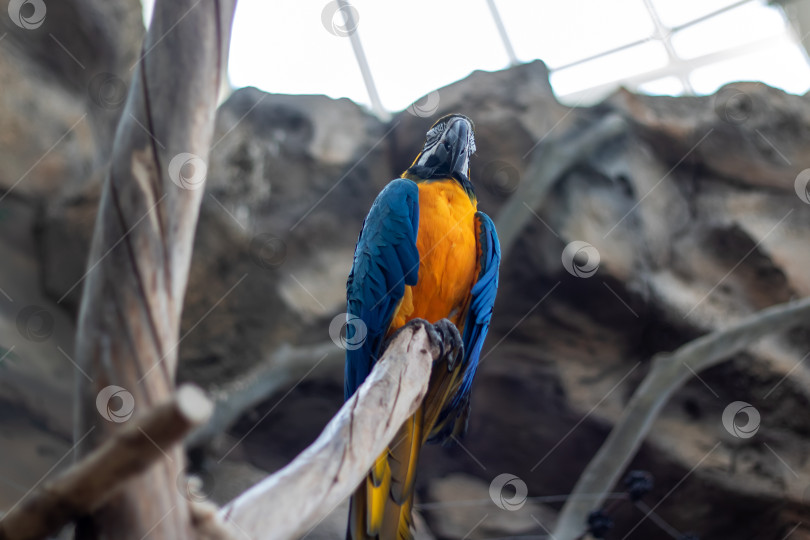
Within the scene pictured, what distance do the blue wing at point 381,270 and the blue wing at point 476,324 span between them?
19 centimetres

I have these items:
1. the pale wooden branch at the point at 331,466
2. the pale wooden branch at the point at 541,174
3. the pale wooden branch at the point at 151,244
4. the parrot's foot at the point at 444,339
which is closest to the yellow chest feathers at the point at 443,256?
the parrot's foot at the point at 444,339

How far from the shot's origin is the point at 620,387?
3.80 meters

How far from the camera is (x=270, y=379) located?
3.31 metres

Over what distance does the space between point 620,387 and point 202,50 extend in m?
3.70

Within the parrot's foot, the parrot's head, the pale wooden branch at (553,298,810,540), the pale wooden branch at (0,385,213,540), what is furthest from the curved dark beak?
the pale wooden branch at (553,298,810,540)

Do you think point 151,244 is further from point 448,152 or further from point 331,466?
point 448,152

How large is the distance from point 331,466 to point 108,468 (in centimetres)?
32

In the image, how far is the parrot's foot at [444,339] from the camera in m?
1.34

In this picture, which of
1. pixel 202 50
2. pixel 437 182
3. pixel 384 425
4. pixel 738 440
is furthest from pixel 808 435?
pixel 202 50

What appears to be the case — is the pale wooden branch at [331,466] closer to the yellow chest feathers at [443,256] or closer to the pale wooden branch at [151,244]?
the pale wooden branch at [151,244]

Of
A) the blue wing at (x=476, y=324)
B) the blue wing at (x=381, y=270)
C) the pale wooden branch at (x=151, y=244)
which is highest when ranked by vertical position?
the pale wooden branch at (x=151, y=244)

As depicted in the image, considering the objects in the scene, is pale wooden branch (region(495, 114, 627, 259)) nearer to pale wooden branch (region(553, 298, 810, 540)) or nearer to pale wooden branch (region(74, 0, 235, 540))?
pale wooden branch (region(553, 298, 810, 540))

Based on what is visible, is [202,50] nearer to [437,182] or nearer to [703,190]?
[437,182]

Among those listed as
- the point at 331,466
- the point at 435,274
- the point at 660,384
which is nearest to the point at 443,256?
the point at 435,274
